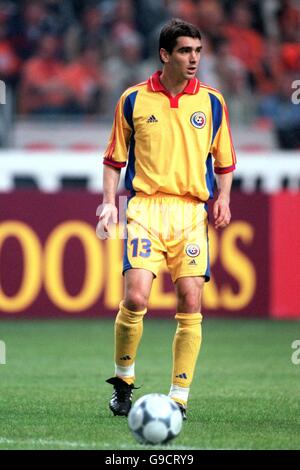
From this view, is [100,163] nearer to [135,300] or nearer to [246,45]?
[246,45]

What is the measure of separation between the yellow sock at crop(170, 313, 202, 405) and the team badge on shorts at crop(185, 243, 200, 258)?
1.02 feet

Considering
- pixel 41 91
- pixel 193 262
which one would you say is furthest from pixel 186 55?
pixel 41 91

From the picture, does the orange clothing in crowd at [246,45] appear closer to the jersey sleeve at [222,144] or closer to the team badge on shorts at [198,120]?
the jersey sleeve at [222,144]

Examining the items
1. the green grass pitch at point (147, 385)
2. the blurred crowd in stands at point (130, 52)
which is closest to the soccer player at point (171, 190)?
the green grass pitch at point (147, 385)

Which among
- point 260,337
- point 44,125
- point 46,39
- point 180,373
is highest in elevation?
point 46,39

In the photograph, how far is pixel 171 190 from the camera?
21.0 ft

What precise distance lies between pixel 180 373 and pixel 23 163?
694 cm

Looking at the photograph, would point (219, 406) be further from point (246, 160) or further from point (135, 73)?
point (135, 73)

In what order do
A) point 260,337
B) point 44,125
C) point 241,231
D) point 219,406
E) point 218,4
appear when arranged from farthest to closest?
point 218,4
point 44,125
point 241,231
point 260,337
point 219,406

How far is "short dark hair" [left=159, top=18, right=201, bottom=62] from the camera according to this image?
6305mm

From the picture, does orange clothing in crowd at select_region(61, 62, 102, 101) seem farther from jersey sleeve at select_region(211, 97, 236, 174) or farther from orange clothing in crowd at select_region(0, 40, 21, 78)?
jersey sleeve at select_region(211, 97, 236, 174)

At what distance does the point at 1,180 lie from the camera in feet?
42.7
